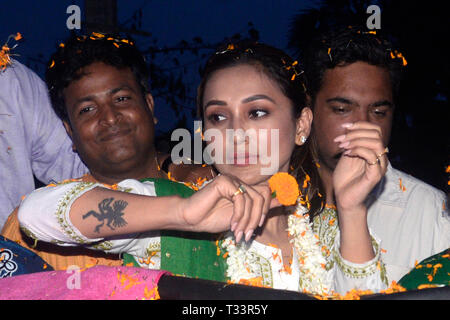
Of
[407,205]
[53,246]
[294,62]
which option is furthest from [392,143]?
[53,246]

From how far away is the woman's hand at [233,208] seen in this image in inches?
76.6

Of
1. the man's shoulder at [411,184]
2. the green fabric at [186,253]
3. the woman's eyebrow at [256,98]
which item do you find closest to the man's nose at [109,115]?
the green fabric at [186,253]

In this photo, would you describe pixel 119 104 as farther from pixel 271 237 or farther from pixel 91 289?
pixel 91 289

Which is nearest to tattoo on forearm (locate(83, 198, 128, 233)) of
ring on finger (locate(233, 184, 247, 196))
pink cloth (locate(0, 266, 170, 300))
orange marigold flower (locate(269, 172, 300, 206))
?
pink cloth (locate(0, 266, 170, 300))

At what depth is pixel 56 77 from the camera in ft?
11.6

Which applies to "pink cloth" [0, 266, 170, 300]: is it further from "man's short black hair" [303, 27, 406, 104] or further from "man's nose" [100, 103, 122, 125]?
"man's short black hair" [303, 27, 406, 104]

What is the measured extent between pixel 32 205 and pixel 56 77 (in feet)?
5.37

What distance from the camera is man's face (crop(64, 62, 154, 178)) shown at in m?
3.34

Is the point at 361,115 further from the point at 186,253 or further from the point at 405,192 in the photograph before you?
the point at 186,253

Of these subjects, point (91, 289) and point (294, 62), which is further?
point (294, 62)

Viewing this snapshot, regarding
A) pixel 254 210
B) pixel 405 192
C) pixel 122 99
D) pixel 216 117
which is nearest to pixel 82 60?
pixel 122 99

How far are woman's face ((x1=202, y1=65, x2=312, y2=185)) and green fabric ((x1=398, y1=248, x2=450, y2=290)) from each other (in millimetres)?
889

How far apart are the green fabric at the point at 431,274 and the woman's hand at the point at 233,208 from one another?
70cm
